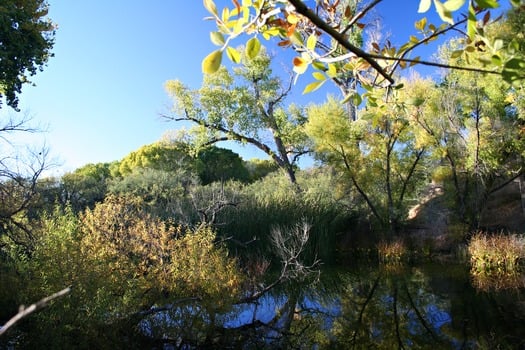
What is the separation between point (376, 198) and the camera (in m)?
15.4

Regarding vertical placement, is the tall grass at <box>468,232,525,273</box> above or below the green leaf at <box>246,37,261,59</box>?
Answer: below

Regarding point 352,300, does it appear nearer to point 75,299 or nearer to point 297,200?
point 75,299

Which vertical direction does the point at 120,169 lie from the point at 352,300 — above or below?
above

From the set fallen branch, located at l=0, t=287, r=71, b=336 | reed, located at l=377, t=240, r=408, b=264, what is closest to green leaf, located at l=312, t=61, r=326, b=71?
fallen branch, located at l=0, t=287, r=71, b=336

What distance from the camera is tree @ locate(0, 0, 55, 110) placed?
34.4 feet

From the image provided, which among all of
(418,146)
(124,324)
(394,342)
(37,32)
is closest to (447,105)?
(418,146)

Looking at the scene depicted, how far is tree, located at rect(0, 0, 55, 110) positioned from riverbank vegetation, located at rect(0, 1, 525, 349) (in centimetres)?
327

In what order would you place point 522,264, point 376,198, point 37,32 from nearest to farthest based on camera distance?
point 522,264
point 37,32
point 376,198

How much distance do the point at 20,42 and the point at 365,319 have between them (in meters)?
11.2

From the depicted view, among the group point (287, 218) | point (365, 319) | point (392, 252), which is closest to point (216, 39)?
point (365, 319)

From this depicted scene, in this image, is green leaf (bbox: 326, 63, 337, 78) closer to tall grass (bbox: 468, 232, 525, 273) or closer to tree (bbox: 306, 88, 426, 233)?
tall grass (bbox: 468, 232, 525, 273)

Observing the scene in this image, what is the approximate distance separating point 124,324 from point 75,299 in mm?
675

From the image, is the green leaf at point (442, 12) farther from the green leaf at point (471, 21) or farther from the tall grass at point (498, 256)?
the tall grass at point (498, 256)

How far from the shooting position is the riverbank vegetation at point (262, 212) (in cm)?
416
